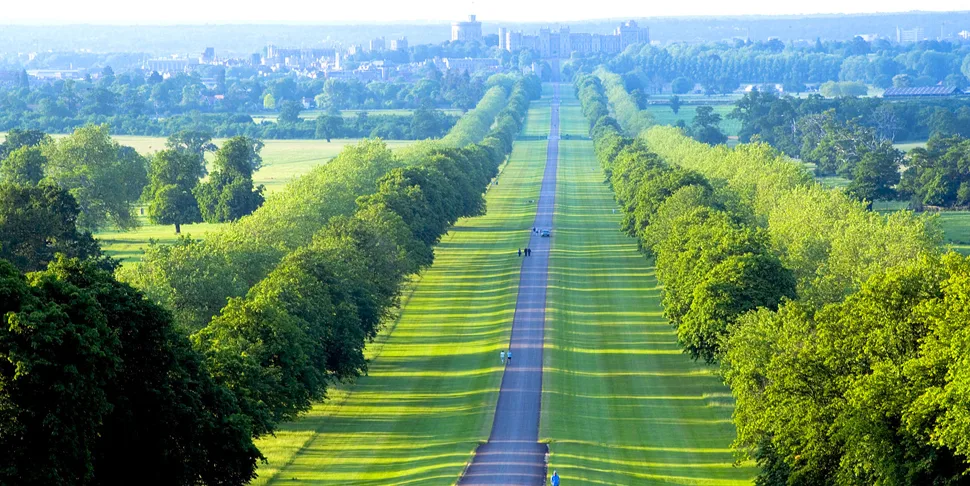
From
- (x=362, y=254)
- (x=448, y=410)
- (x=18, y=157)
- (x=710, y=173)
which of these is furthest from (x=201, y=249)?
(x=710, y=173)

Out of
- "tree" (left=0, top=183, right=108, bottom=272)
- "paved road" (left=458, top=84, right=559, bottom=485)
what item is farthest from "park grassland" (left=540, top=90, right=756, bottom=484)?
"tree" (left=0, top=183, right=108, bottom=272)

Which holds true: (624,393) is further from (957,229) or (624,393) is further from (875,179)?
(875,179)

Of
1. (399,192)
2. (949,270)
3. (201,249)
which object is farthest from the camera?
(399,192)

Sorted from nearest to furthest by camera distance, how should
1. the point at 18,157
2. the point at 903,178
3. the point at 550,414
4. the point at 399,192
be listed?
1. the point at 550,414
2. the point at 399,192
3. the point at 18,157
4. the point at 903,178

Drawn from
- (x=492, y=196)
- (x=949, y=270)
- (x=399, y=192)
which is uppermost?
(x=949, y=270)

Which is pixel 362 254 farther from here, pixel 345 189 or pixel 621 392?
pixel 345 189

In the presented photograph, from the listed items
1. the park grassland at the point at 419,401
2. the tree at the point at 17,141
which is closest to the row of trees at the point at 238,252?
the park grassland at the point at 419,401

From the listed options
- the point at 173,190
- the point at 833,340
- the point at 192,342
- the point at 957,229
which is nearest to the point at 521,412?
the point at 192,342
